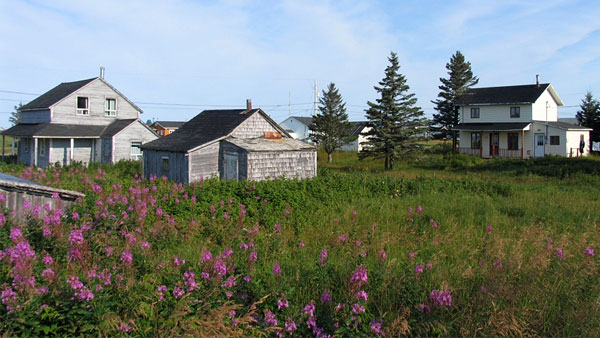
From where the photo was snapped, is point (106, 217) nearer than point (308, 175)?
Yes

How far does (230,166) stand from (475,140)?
28456 millimetres

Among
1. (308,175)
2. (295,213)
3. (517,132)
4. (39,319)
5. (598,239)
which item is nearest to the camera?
(39,319)

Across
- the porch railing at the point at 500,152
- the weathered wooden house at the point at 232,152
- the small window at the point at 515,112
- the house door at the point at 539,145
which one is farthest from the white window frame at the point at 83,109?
the house door at the point at 539,145

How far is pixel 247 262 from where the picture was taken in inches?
235

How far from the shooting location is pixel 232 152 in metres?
21.9

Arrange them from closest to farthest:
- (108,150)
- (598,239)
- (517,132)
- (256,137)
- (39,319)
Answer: (39,319), (598,239), (256,137), (108,150), (517,132)

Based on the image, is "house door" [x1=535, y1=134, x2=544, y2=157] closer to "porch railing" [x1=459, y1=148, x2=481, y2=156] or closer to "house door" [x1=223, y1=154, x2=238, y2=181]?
"porch railing" [x1=459, y1=148, x2=481, y2=156]

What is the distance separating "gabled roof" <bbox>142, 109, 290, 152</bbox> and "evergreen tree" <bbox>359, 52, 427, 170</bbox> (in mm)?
9967

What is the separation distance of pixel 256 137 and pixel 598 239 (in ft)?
58.8

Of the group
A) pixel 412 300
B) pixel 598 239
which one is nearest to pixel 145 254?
pixel 412 300

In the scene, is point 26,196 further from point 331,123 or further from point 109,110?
point 331,123

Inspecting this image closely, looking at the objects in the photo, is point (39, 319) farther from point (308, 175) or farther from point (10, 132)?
point (10, 132)

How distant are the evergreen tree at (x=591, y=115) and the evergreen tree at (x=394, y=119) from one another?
1975 cm

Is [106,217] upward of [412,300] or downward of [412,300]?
upward
